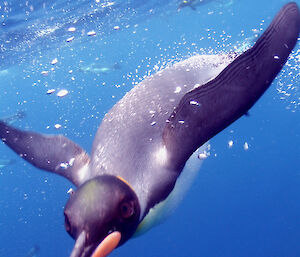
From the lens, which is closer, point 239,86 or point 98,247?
point 98,247

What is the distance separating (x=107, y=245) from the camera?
191 cm

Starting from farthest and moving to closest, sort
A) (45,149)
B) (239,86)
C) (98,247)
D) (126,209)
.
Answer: (45,149) → (239,86) → (126,209) → (98,247)

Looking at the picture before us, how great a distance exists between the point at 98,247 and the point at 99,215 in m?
0.17

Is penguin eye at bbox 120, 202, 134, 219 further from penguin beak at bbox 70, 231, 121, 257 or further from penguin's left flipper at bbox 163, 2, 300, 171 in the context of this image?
penguin's left flipper at bbox 163, 2, 300, 171

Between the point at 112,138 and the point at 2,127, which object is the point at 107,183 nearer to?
the point at 112,138

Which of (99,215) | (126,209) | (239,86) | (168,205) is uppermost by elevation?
(239,86)

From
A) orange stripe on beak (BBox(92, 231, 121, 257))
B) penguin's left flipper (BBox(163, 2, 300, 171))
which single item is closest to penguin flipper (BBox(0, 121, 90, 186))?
penguin's left flipper (BBox(163, 2, 300, 171))

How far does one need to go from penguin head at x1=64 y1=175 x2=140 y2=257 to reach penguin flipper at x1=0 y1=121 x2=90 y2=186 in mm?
A: 1457

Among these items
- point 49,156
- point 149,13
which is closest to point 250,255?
point 49,156

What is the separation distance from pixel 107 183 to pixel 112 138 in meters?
1.09

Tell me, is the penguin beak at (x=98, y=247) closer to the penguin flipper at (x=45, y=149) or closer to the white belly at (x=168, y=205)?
the white belly at (x=168, y=205)

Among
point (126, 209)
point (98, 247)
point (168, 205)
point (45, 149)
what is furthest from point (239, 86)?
point (45, 149)

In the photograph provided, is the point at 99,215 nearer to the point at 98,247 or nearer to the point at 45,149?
the point at 98,247

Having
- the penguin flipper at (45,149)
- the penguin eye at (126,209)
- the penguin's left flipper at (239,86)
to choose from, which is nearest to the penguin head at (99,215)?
the penguin eye at (126,209)
